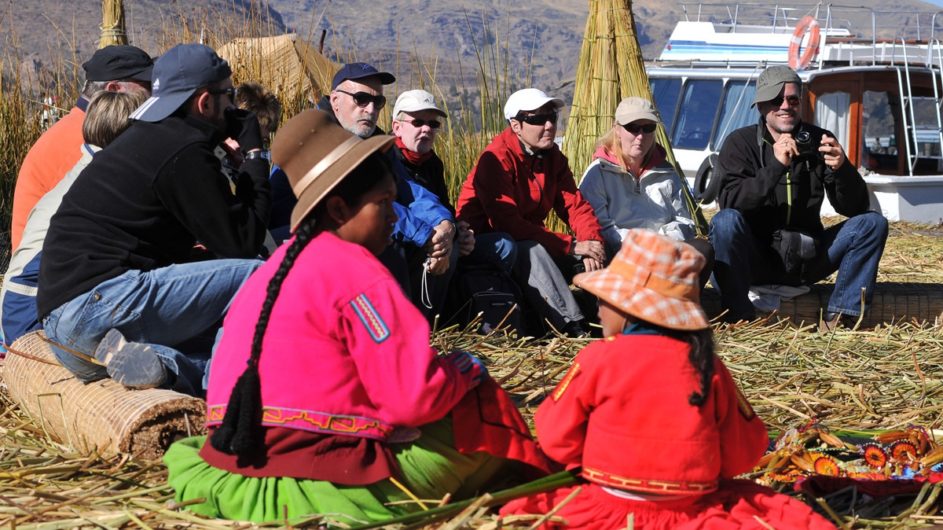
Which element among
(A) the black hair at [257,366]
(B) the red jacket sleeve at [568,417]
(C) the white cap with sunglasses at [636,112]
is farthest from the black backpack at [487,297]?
(A) the black hair at [257,366]

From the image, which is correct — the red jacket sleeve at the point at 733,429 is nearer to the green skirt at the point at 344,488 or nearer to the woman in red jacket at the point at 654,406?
the woman in red jacket at the point at 654,406

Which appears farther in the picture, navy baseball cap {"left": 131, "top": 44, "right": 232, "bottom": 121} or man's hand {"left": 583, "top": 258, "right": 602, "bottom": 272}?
man's hand {"left": 583, "top": 258, "right": 602, "bottom": 272}

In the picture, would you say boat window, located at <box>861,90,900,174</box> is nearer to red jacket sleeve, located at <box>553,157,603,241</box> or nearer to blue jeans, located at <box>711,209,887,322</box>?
blue jeans, located at <box>711,209,887,322</box>

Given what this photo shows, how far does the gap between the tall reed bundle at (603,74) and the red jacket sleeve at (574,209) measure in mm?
2214

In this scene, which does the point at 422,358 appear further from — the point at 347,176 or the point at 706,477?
the point at 706,477

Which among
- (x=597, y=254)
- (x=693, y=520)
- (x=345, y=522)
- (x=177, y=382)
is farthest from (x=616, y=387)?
(x=597, y=254)

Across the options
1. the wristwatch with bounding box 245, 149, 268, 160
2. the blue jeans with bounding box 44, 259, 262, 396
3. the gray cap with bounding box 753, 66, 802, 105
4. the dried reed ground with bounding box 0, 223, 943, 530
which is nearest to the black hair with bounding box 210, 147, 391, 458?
the dried reed ground with bounding box 0, 223, 943, 530

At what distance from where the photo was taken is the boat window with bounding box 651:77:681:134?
1452cm

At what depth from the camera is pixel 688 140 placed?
14.4 metres

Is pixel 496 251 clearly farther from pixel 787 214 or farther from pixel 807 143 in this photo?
pixel 807 143

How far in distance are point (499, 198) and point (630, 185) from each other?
2.80ft

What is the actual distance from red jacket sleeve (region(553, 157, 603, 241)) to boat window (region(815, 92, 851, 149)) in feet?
24.8

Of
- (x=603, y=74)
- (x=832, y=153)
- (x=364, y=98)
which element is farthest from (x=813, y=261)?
→ (x=603, y=74)

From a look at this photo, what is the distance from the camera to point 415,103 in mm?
5695
